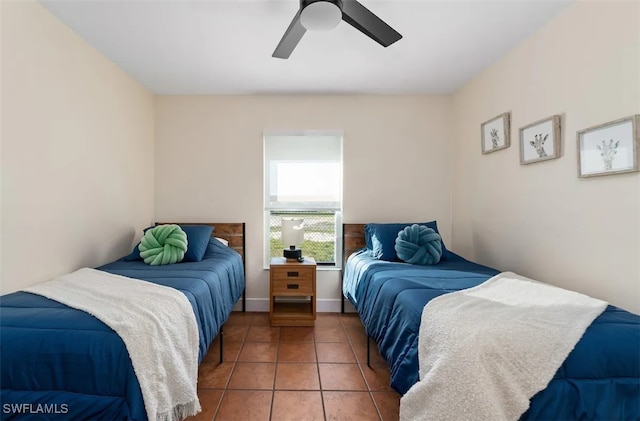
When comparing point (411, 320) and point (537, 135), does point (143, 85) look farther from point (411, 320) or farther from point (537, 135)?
point (537, 135)

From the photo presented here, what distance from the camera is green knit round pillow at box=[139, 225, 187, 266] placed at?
2.54m

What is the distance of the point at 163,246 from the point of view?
262 centimetres

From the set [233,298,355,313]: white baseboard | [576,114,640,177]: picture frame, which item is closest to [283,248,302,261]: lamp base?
[233,298,355,313]: white baseboard

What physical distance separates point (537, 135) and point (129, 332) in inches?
106

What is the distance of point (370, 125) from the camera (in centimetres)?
346

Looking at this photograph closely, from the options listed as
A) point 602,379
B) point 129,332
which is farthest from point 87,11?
point 602,379

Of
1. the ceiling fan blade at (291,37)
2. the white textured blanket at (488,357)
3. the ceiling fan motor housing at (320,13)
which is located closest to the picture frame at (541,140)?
the white textured blanket at (488,357)

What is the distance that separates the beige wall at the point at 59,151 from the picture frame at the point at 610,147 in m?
3.31

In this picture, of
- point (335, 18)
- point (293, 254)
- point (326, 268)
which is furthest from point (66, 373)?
point (326, 268)

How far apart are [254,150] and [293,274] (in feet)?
4.65

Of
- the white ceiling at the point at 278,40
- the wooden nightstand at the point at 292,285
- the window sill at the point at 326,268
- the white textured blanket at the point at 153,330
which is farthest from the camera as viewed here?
the window sill at the point at 326,268

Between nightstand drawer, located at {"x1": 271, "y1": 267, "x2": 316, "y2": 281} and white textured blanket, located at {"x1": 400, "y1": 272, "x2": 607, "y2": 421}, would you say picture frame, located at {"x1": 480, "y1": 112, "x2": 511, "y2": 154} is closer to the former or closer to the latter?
white textured blanket, located at {"x1": 400, "y1": 272, "x2": 607, "y2": 421}

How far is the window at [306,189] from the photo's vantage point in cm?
352

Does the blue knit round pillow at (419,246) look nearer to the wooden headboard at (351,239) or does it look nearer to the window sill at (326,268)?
the wooden headboard at (351,239)
